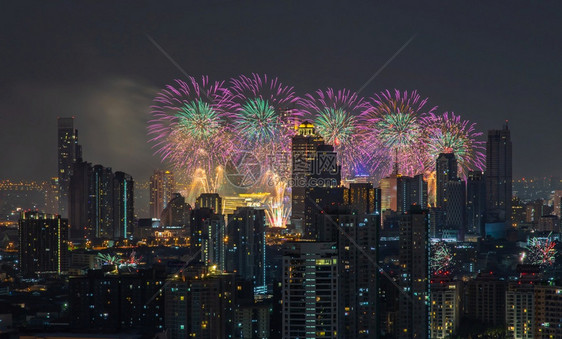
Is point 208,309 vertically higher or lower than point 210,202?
lower

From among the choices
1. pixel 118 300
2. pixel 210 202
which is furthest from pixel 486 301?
pixel 210 202

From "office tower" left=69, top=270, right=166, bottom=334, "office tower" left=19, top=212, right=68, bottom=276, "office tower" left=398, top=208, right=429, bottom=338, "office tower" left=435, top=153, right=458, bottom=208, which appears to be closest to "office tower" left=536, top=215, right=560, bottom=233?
"office tower" left=435, top=153, right=458, bottom=208

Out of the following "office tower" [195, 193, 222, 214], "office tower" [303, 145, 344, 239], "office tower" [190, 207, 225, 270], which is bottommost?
"office tower" [190, 207, 225, 270]

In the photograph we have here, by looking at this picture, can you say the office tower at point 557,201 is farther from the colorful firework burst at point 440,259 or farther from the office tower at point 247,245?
the office tower at point 247,245

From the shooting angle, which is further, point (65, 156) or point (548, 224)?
point (548, 224)

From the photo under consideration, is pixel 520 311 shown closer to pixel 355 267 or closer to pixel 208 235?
pixel 355 267

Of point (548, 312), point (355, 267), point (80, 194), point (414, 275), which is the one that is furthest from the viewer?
point (80, 194)

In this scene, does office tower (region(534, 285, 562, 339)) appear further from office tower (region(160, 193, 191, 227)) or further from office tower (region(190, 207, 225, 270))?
office tower (region(160, 193, 191, 227))
